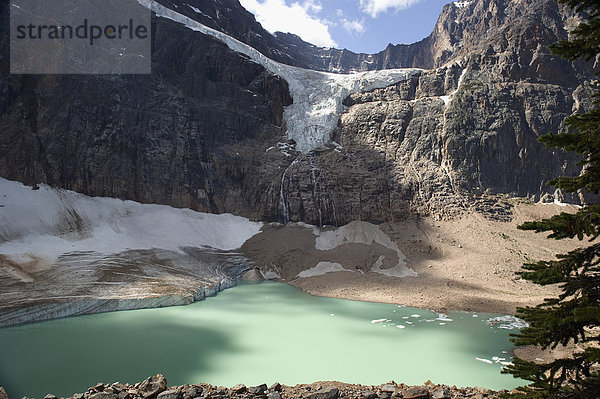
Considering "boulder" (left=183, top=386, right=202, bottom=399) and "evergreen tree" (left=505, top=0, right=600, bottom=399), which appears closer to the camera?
"evergreen tree" (left=505, top=0, right=600, bottom=399)

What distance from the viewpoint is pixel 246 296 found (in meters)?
20.4

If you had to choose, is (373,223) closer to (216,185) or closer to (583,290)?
(216,185)

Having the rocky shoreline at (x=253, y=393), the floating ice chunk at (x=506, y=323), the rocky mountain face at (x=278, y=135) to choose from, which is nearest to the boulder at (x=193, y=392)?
the rocky shoreline at (x=253, y=393)

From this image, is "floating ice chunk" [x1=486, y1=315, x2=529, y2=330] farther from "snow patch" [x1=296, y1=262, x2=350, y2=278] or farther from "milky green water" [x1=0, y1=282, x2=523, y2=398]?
"snow patch" [x1=296, y1=262, x2=350, y2=278]

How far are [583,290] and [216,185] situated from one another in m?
32.4

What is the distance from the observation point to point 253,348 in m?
11.4

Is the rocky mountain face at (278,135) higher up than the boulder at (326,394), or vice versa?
the rocky mountain face at (278,135)

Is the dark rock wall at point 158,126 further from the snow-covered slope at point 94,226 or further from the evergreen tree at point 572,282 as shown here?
the evergreen tree at point 572,282

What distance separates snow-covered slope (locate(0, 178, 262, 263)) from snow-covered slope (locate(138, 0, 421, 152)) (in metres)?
12.2

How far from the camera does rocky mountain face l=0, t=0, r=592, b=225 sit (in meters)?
29.0

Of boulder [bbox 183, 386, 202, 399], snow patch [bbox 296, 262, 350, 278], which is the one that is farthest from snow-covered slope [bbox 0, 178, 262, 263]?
boulder [bbox 183, 386, 202, 399]

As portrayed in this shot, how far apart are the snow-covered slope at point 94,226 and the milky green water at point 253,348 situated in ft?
33.5

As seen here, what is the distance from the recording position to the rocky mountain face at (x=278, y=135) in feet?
95.3

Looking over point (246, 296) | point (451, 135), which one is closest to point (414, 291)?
point (246, 296)
